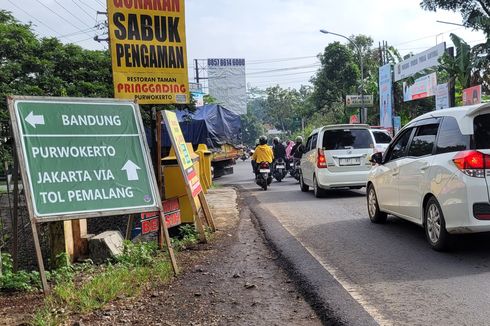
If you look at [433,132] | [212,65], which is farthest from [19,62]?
[212,65]

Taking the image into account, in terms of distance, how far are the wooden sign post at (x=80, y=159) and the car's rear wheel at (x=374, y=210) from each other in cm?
410

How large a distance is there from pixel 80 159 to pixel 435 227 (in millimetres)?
4229

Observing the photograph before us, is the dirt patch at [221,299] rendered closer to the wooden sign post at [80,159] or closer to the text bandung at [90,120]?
the wooden sign post at [80,159]

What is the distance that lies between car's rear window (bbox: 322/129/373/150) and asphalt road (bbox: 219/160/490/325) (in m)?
3.18

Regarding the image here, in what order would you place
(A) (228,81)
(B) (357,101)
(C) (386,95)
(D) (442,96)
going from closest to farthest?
(D) (442,96) < (C) (386,95) < (B) (357,101) < (A) (228,81)

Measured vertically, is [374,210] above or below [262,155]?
below

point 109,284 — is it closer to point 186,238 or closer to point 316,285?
point 316,285

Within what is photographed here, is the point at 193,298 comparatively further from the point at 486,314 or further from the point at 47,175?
the point at 486,314

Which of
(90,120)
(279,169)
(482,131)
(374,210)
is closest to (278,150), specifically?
(279,169)

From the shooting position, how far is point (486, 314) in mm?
3883

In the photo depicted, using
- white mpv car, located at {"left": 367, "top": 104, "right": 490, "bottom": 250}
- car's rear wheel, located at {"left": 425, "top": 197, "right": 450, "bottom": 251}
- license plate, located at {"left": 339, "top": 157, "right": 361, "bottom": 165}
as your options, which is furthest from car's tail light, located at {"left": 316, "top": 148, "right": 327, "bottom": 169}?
car's rear wheel, located at {"left": 425, "top": 197, "right": 450, "bottom": 251}

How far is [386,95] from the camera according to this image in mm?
30531

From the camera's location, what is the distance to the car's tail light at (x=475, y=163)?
5328mm

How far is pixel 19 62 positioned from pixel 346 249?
Result: 19199mm
